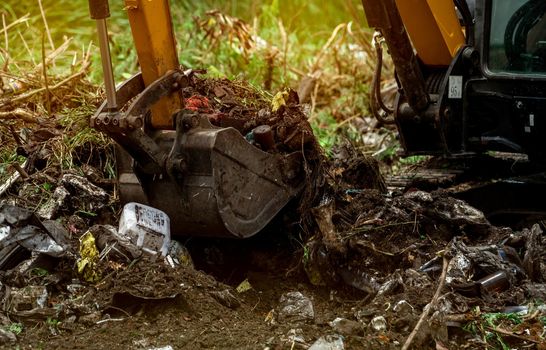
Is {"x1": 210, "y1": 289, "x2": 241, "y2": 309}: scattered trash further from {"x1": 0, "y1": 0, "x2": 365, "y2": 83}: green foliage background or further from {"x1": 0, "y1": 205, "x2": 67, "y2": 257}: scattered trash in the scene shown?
{"x1": 0, "y1": 0, "x2": 365, "y2": 83}: green foliage background

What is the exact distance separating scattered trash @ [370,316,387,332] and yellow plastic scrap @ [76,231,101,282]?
1.32 metres

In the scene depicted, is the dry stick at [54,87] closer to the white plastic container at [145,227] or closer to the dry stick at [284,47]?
the white plastic container at [145,227]

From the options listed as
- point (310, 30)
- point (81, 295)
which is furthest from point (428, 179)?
point (310, 30)

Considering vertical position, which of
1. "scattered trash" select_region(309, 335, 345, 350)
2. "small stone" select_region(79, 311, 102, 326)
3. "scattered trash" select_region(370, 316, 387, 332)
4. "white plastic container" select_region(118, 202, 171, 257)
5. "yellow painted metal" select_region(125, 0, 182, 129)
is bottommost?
"scattered trash" select_region(370, 316, 387, 332)

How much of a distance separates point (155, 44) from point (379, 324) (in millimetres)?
1719

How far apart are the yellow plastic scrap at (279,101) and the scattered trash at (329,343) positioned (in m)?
1.63

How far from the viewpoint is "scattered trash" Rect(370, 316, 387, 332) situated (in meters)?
4.05

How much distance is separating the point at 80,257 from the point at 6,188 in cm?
91

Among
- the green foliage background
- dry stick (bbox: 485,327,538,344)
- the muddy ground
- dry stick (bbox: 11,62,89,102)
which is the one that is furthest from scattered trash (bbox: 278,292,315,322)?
the green foliage background

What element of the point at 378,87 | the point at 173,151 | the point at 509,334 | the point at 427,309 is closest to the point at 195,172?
the point at 173,151

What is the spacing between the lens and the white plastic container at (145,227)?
466 centimetres

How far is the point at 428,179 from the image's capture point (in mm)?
5984

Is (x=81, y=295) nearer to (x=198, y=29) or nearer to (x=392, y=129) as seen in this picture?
(x=392, y=129)

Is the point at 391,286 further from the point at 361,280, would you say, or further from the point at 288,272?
the point at 288,272
